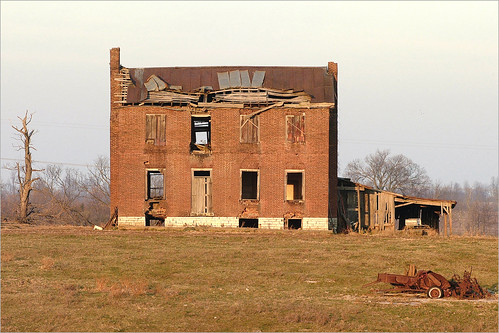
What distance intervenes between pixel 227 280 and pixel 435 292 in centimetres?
655

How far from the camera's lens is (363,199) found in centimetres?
4203

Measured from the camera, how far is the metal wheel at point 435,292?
66.5ft

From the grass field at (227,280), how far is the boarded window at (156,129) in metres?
5.14

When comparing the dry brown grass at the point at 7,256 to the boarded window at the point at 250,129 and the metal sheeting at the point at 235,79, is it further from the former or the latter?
the metal sheeting at the point at 235,79

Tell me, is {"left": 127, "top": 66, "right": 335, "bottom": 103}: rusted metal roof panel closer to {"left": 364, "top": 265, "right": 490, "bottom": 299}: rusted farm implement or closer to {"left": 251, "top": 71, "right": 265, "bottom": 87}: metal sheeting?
{"left": 251, "top": 71, "right": 265, "bottom": 87}: metal sheeting

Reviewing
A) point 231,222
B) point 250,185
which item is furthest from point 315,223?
point 250,185

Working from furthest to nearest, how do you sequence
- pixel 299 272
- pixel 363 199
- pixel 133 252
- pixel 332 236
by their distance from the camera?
pixel 363 199 < pixel 332 236 < pixel 133 252 < pixel 299 272

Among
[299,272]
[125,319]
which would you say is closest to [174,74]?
[299,272]

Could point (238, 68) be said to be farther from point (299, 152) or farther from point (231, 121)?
point (299, 152)

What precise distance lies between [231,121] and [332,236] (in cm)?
831

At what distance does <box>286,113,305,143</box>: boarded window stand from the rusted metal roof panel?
57.2 inches

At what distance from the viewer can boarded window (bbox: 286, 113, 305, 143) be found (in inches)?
1524

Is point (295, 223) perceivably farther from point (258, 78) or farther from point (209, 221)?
point (258, 78)

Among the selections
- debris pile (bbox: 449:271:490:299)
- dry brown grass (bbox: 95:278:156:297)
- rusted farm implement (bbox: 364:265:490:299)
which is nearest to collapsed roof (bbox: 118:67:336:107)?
dry brown grass (bbox: 95:278:156:297)
